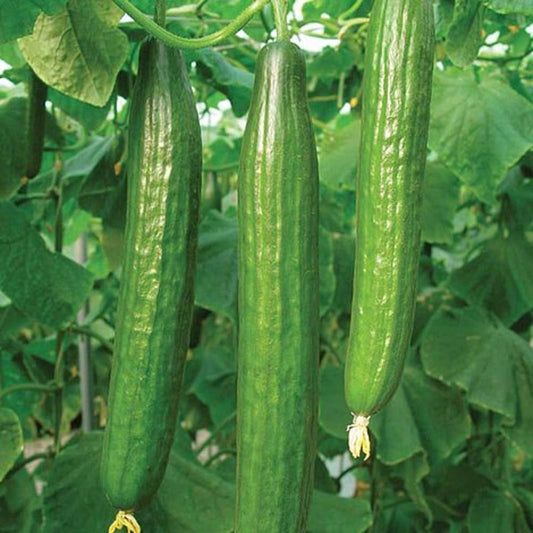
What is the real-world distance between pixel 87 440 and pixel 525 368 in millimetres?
1077

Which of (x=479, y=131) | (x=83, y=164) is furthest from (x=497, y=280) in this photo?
(x=83, y=164)

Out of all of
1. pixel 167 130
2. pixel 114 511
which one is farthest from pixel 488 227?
pixel 167 130

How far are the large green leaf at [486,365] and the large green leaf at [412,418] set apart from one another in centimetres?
11

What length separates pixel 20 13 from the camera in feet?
3.53

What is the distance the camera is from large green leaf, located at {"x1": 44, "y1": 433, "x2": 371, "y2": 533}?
4.87 ft

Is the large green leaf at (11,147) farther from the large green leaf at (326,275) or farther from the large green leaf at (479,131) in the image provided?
the large green leaf at (479,131)

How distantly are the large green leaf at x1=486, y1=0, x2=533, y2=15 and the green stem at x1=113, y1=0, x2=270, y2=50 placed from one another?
0.38m

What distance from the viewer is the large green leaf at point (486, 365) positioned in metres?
2.11

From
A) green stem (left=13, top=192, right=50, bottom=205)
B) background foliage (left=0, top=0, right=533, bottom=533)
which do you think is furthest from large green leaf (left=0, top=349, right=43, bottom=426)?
green stem (left=13, top=192, right=50, bottom=205)

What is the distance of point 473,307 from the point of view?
2.35 metres

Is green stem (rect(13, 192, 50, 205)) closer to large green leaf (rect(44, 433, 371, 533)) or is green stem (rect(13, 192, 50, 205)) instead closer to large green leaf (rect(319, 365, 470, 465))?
large green leaf (rect(44, 433, 371, 533))

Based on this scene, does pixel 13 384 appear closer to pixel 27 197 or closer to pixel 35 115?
pixel 27 197

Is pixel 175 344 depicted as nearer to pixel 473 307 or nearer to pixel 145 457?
pixel 145 457

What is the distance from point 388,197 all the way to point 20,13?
0.49 metres
